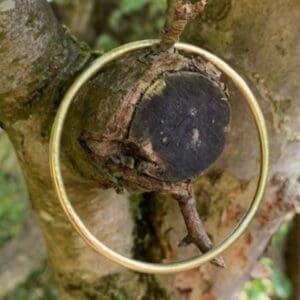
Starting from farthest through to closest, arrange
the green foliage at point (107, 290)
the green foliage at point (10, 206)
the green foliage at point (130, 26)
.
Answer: the green foliage at point (130, 26), the green foliage at point (10, 206), the green foliage at point (107, 290)

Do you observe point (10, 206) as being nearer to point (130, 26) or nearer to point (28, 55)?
point (130, 26)

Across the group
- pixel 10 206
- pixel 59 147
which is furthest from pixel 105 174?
pixel 10 206

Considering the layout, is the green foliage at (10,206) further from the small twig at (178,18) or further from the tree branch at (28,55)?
the small twig at (178,18)

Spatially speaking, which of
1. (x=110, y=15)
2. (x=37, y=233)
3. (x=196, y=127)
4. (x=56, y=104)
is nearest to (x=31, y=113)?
(x=56, y=104)

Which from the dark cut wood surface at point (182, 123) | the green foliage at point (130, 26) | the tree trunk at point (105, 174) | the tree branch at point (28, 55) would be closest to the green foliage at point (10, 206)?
the green foliage at point (130, 26)

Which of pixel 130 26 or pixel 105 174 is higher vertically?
pixel 130 26

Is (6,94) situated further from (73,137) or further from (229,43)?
(229,43)
